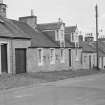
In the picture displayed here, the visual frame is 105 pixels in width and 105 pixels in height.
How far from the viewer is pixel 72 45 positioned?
36.8 metres

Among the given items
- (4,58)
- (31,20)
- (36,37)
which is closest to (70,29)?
(31,20)

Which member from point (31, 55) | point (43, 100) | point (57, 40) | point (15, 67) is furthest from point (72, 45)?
point (43, 100)

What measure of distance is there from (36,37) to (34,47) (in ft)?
13.0

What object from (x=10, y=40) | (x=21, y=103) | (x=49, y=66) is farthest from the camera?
(x=49, y=66)

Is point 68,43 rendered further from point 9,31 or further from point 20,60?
point 9,31

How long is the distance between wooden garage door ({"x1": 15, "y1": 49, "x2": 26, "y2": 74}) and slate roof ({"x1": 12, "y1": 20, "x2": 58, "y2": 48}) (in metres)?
2.18

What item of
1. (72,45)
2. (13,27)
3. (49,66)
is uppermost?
(13,27)

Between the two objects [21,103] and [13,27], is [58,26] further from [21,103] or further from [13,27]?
[21,103]

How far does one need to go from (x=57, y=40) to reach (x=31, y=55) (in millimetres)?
6787

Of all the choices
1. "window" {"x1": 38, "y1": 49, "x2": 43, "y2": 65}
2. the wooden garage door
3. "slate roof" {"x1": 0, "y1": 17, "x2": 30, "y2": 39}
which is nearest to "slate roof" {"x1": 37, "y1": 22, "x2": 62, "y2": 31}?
"window" {"x1": 38, "y1": 49, "x2": 43, "y2": 65}

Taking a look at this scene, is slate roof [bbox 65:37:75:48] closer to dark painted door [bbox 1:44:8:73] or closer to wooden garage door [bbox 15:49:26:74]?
wooden garage door [bbox 15:49:26:74]

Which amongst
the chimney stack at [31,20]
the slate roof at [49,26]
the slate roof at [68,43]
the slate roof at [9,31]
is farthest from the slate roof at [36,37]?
the slate roof at [68,43]

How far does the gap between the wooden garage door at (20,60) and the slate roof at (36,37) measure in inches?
85.8

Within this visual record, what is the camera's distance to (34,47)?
92.6 ft
